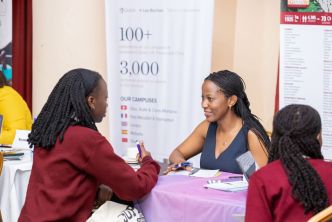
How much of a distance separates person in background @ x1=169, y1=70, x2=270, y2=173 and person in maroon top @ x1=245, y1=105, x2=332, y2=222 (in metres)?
1.18

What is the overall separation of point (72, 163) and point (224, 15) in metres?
2.61

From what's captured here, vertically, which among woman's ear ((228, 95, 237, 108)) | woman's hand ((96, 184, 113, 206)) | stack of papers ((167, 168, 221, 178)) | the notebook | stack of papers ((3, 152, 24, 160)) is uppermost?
woman's ear ((228, 95, 237, 108))

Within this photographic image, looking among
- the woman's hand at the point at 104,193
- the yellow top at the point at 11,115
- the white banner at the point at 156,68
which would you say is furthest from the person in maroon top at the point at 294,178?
the yellow top at the point at 11,115

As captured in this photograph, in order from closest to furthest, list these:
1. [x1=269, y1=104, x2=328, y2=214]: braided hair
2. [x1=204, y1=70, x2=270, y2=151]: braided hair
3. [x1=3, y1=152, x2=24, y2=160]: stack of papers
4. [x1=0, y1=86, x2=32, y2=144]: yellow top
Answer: [x1=269, y1=104, x2=328, y2=214]: braided hair
[x1=204, y1=70, x2=270, y2=151]: braided hair
[x1=3, y1=152, x2=24, y2=160]: stack of papers
[x1=0, y1=86, x2=32, y2=144]: yellow top

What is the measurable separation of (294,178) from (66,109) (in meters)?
0.99

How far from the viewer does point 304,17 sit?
379 centimetres

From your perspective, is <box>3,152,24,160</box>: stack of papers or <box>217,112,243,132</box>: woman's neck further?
<box>3,152,24,160</box>: stack of papers

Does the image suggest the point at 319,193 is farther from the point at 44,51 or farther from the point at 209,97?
the point at 44,51

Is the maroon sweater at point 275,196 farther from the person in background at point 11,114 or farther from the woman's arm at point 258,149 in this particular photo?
the person in background at point 11,114

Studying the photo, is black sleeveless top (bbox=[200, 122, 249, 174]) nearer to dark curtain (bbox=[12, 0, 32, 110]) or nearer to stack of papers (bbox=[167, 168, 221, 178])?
stack of papers (bbox=[167, 168, 221, 178])

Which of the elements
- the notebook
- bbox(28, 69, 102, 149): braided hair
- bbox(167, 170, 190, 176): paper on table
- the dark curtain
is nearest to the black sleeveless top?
bbox(167, 170, 190, 176): paper on table

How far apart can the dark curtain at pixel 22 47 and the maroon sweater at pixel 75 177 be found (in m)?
3.23

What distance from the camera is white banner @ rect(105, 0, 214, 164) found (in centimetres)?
423

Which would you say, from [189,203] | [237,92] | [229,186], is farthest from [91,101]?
[237,92]
